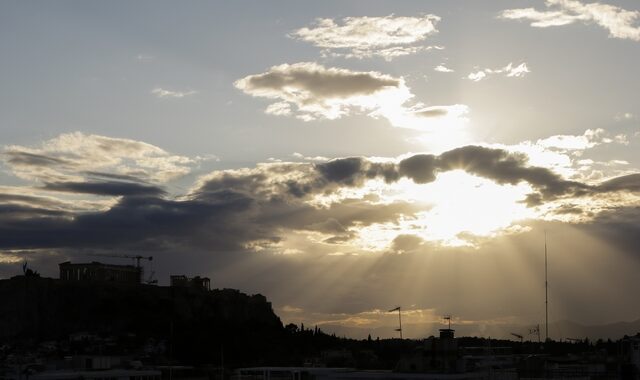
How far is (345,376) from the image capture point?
305 feet

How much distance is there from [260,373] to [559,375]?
4260 cm

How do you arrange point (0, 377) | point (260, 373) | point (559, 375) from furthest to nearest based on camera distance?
point (260, 373), point (0, 377), point (559, 375)

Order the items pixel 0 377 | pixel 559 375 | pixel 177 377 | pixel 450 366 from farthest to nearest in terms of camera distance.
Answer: pixel 177 377
pixel 0 377
pixel 559 375
pixel 450 366

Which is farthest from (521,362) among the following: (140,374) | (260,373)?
(140,374)

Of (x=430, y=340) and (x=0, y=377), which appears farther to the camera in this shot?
→ (x=0, y=377)

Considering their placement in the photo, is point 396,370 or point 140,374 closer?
point 396,370

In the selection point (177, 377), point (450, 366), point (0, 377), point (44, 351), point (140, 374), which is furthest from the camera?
point (44, 351)

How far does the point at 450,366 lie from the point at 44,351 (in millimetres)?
130042

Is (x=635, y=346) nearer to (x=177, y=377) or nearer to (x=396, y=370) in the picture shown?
(x=396, y=370)

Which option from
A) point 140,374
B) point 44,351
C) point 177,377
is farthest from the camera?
point 44,351

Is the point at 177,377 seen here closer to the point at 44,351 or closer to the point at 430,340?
the point at 44,351

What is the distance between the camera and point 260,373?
123750 millimetres

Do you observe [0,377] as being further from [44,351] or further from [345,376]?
[44,351]

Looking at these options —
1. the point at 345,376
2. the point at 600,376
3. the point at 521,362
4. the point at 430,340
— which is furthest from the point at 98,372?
the point at 600,376
